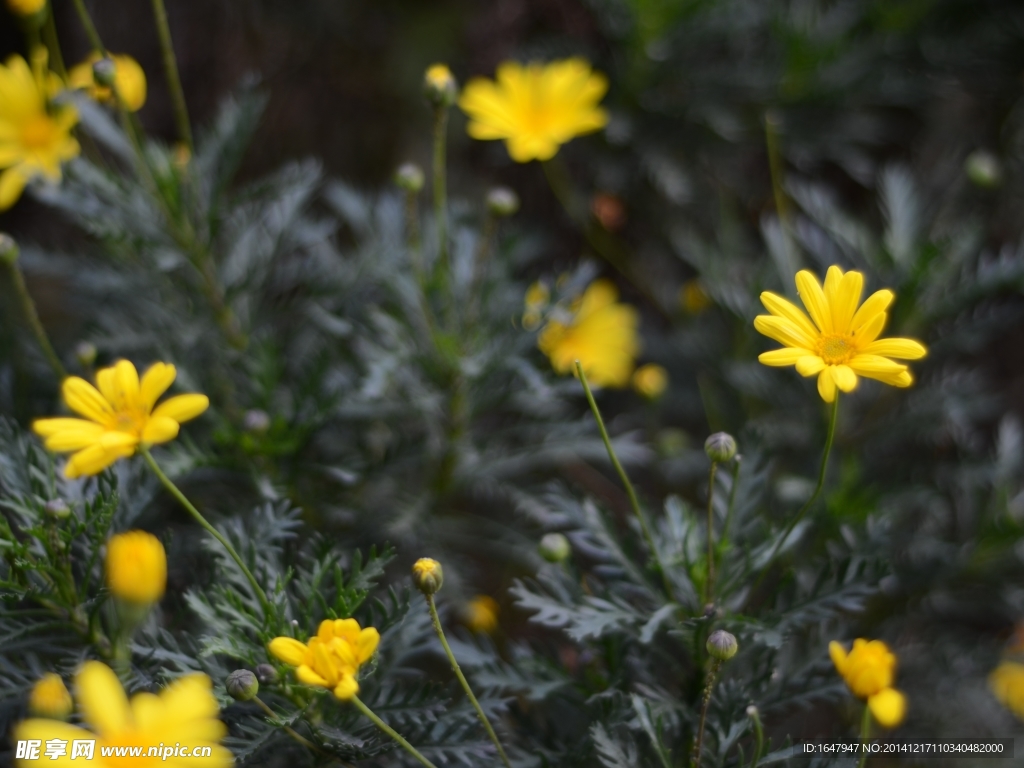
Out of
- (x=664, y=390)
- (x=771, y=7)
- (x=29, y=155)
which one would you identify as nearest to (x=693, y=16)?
(x=771, y=7)

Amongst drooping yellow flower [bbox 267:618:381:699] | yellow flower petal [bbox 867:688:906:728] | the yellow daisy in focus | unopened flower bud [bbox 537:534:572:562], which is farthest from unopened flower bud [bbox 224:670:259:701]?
yellow flower petal [bbox 867:688:906:728]

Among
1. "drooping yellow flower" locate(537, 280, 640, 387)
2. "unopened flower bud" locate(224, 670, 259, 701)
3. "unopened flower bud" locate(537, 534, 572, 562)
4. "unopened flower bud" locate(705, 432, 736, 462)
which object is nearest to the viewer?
"unopened flower bud" locate(224, 670, 259, 701)

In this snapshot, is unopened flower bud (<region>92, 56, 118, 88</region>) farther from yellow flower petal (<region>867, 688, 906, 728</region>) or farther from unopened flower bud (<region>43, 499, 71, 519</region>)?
yellow flower petal (<region>867, 688, 906, 728</region>)

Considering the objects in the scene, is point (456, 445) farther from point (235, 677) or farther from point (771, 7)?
point (771, 7)

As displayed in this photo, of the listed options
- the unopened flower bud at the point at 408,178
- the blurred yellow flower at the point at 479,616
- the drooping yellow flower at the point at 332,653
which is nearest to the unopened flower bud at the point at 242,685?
the drooping yellow flower at the point at 332,653

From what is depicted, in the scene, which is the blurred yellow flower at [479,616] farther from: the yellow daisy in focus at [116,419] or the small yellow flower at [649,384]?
the yellow daisy in focus at [116,419]

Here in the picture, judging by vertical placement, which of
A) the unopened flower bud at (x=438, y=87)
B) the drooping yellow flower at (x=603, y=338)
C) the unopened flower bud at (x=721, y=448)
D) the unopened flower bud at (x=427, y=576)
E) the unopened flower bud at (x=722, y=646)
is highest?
the drooping yellow flower at (x=603, y=338)
